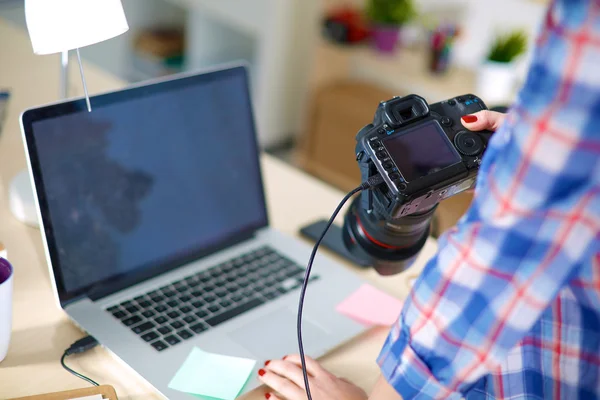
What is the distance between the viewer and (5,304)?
0.79 meters

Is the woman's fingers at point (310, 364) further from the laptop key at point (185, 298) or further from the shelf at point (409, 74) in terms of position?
the shelf at point (409, 74)

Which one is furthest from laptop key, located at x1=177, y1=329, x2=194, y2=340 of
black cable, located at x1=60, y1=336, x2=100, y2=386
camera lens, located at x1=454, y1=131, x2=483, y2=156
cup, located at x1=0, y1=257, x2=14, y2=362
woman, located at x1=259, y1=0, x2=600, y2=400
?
camera lens, located at x1=454, y1=131, x2=483, y2=156

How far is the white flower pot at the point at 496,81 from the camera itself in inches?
86.4

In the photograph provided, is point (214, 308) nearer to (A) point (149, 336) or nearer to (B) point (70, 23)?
(A) point (149, 336)

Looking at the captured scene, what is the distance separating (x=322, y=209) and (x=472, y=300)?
0.70 m

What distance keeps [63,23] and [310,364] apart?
53 cm

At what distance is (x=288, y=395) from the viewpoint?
2.62 feet

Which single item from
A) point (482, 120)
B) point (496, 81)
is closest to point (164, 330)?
point (482, 120)

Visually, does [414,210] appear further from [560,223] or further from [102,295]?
[102,295]

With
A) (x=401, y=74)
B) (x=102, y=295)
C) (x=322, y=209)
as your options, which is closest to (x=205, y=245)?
(x=102, y=295)

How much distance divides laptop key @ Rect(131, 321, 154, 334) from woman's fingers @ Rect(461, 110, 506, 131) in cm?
48

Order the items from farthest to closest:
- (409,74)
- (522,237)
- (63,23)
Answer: (409,74) < (63,23) < (522,237)

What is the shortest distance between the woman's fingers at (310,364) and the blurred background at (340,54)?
1544 mm

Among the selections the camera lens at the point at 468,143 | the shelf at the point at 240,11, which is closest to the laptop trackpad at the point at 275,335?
the camera lens at the point at 468,143
